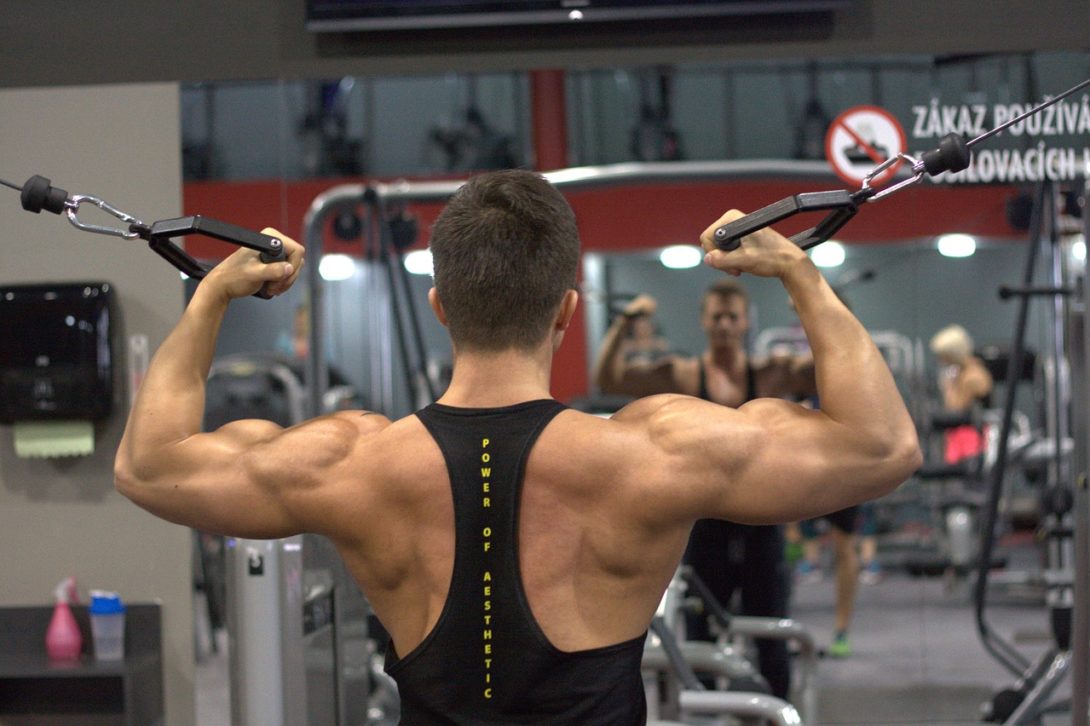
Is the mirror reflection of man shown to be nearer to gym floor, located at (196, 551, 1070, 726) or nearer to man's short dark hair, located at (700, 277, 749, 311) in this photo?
man's short dark hair, located at (700, 277, 749, 311)

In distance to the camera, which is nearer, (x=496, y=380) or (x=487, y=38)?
(x=496, y=380)

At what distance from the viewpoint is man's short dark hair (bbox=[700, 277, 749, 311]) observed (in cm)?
397

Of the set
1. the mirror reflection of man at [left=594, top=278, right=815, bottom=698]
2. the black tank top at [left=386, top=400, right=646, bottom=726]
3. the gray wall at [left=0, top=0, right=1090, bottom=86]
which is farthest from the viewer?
the mirror reflection of man at [left=594, top=278, right=815, bottom=698]

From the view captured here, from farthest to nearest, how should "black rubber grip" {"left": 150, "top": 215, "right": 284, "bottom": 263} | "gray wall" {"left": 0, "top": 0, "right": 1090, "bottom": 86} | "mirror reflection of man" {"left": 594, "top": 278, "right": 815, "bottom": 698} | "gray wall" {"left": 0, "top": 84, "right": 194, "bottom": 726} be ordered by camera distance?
"mirror reflection of man" {"left": 594, "top": 278, "right": 815, "bottom": 698}, "gray wall" {"left": 0, "top": 84, "right": 194, "bottom": 726}, "gray wall" {"left": 0, "top": 0, "right": 1090, "bottom": 86}, "black rubber grip" {"left": 150, "top": 215, "right": 284, "bottom": 263}

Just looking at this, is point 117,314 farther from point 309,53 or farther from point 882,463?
point 882,463

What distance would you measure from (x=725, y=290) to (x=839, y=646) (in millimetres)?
1329

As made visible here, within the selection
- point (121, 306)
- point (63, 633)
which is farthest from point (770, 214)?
point (63, 633)

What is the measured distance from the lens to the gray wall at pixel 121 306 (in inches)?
123

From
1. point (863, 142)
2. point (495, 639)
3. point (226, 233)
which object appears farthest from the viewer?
point (863, 142)

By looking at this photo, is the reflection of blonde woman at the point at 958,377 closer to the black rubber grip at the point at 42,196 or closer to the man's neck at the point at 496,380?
the man's neck at the point at 496,380

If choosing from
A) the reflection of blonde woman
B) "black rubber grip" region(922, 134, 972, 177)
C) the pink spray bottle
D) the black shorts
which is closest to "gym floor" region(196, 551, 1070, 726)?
the black shorts

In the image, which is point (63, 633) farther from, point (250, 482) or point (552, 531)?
point (552, 531)

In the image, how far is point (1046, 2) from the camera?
3.03 metres

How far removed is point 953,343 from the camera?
413 centimetres
